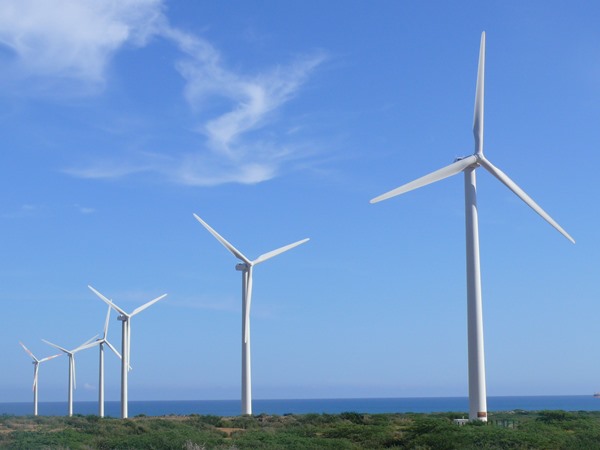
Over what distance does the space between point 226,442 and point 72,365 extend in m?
67.4

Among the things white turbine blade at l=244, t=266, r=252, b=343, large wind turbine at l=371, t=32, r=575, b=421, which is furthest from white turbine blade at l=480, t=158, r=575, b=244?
white turbine blade at l=244, t=266, r=252, b=343

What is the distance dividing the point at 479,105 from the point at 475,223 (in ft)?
24.1

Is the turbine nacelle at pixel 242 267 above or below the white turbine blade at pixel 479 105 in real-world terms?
below

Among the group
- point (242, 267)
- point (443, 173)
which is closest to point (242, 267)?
point (242, 267)

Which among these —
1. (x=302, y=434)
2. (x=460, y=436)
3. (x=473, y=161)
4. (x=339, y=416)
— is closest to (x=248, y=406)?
(x=339, y=416)

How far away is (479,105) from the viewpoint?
4622cm

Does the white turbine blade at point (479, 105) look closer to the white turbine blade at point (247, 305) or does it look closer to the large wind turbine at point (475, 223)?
the large wind turbine at point (475, 223)

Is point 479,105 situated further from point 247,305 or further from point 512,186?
point 247,305

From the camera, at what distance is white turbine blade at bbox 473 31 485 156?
45.6 metres

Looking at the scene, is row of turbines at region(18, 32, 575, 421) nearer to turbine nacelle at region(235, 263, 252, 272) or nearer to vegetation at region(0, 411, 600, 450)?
vegetation at region(0, 411, 600, 450)

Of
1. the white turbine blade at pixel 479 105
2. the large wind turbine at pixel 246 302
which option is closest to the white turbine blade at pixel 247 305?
the large wind turbine at pixel 246 302

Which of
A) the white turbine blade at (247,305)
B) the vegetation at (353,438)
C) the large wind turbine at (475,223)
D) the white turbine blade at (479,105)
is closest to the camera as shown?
the vegetation at (353,438)

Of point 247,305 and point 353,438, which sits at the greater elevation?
point 247,305

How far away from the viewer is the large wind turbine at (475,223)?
40.7 m
